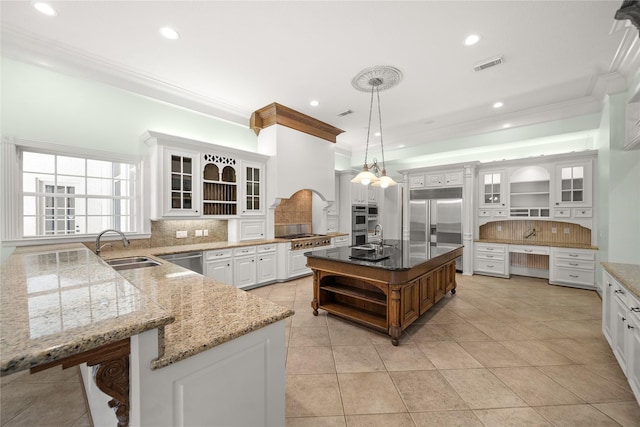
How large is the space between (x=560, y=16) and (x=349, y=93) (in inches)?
98.1

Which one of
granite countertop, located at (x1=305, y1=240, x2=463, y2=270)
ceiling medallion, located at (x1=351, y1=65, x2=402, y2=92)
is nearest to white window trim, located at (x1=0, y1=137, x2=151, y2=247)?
granite countertop, located at (x1=305, y1=240, x2=463, y2=270)

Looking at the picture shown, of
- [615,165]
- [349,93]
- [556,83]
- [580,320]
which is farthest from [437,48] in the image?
[580,320]

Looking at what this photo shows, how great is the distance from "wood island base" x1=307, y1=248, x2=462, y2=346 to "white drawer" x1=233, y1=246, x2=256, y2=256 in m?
1.52

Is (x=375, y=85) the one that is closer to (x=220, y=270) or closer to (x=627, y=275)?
(x=627, y=275)

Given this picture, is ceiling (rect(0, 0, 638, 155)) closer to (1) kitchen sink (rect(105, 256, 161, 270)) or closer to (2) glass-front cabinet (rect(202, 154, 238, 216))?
(2) glass-front cabinet (rect(202, 154, 238, 216))

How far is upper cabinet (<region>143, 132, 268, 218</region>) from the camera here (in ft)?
12.5

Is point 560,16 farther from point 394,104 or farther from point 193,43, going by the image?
point 193,43

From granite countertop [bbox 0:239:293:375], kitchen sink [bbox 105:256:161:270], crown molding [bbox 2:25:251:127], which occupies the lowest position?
kitchen sink [bbox 105:256:161:270]

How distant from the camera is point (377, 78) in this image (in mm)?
3738

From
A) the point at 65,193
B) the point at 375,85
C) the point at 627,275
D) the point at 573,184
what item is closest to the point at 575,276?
the point at 573,184

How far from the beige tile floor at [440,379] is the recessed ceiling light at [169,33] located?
338 cm

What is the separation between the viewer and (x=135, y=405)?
0.93 meters

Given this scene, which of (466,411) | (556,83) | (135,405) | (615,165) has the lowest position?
(466,411)

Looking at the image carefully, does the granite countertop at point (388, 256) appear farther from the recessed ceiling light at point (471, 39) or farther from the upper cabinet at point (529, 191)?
the upper cabinet at point (529, 191)
